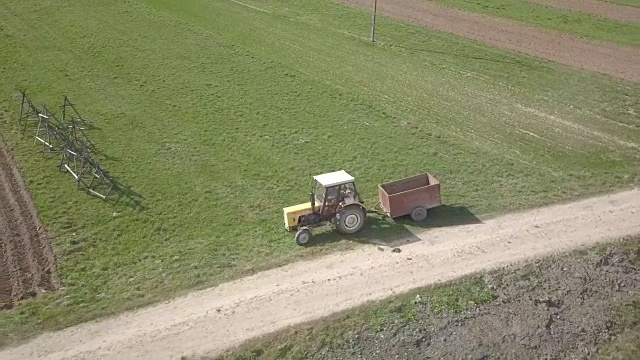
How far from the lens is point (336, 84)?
37406 millimetres

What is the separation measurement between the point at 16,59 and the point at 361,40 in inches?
859

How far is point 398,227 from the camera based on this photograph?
81.7 feet

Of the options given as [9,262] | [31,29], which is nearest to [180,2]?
[31,29]

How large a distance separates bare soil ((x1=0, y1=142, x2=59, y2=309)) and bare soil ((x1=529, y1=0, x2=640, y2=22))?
40.7 meters

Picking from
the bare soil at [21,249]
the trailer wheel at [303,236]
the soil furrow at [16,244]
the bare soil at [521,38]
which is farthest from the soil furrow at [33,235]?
the bare soil at [521,38]

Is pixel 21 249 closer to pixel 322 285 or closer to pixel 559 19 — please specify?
pixel 322 285

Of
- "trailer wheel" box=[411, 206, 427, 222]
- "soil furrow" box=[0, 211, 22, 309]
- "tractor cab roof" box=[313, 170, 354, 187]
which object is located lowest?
"soil furrow" box=[0, 211, 22, 309]

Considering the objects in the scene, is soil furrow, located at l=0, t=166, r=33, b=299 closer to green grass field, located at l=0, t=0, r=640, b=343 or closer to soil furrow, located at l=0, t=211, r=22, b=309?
soil furrow, located at l=0, t=211, r=22, b=309

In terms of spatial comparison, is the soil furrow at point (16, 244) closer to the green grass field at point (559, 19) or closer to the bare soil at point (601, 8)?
the green grass field at point (559, 19)

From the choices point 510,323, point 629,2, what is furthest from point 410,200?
point 629,2

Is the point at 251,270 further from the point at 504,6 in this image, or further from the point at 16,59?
the point at 504,6

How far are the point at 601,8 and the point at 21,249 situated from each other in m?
44.6

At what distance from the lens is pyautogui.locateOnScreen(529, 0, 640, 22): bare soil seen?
4859 cm

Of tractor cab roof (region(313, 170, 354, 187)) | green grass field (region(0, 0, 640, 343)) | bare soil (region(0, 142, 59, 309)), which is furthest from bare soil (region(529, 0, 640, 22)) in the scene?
bare soil (region(0, 142, 59, 309))
